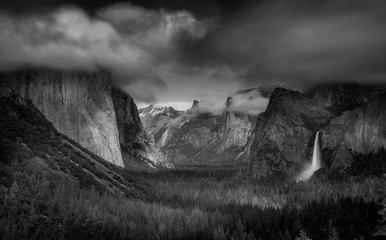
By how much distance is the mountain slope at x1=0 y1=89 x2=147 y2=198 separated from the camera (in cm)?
14062

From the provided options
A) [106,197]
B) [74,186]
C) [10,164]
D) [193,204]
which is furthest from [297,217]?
[10,164]

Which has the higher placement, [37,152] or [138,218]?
[37,152]

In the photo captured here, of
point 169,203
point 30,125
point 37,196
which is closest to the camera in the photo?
point 37,196

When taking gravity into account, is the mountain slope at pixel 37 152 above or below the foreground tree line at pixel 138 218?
above

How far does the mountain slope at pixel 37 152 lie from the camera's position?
141 m

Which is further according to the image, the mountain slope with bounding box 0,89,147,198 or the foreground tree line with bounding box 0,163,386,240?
the mountain slope with bounding box 0,89,147,198

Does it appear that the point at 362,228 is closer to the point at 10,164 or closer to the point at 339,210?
the point at 339,210

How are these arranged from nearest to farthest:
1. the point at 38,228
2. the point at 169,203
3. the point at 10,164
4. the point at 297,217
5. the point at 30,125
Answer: the point at 38,228
the point at 10,164
the point at 297,217
the point at 30,125
the point at 169,203

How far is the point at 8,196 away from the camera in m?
114

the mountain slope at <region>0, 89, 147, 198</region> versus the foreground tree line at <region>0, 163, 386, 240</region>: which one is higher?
the mountain slope at <region>0, 89, 147, 198</region>

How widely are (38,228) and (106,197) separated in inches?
1988

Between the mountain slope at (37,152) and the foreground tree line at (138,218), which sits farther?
the mountain slope at (37,152)

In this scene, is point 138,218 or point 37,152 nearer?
point 138,218

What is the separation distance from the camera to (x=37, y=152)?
507 feet
